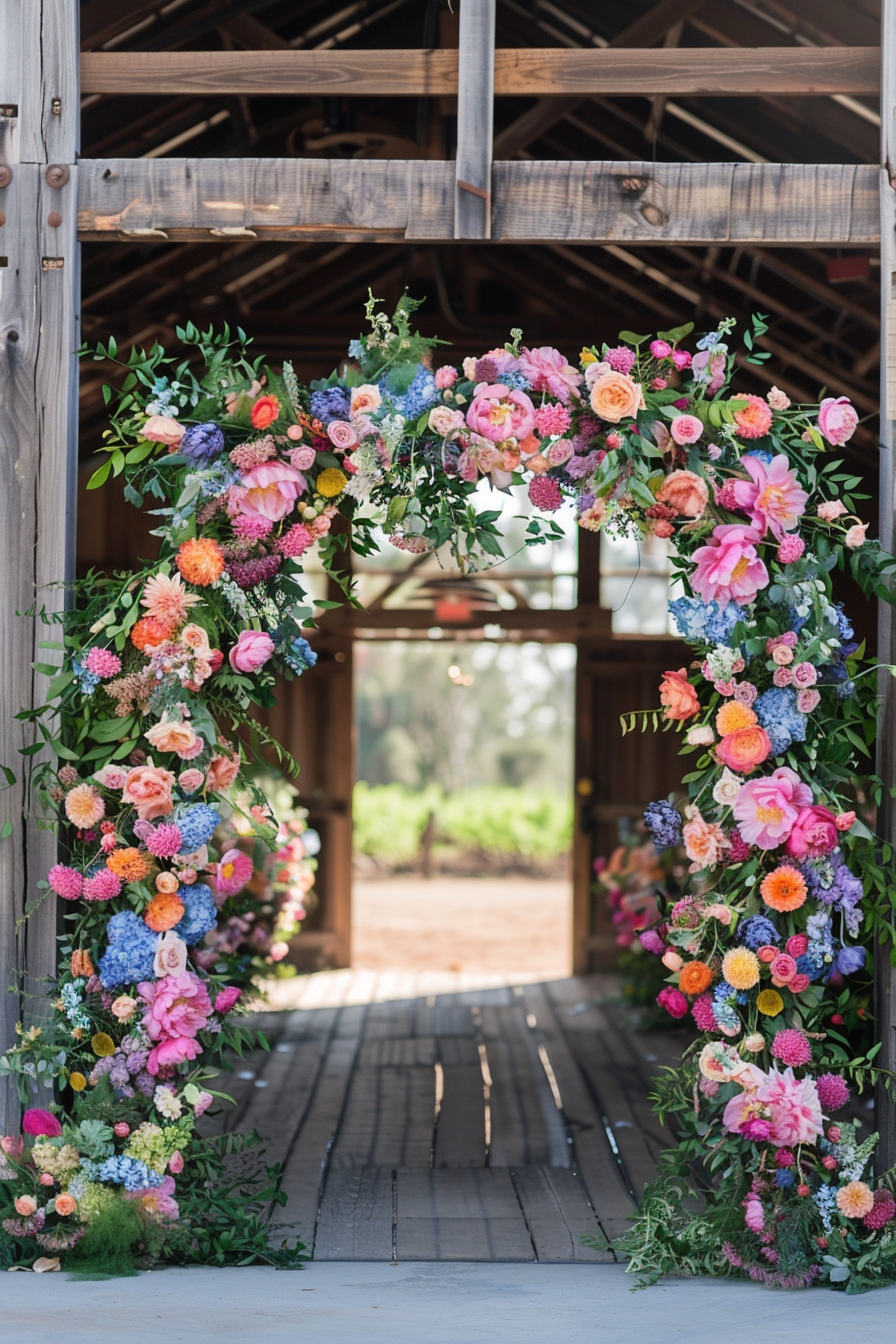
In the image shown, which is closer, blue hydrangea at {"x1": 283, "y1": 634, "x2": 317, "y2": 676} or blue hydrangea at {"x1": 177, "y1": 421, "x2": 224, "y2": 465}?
blue hydrangea at {"x1": 177, "y1": 421, "x2": 224, "y2": 465}

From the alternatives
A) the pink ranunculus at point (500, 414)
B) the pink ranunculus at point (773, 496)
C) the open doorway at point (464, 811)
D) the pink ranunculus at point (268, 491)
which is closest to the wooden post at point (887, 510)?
the pink ranunculus at point (773, 496)

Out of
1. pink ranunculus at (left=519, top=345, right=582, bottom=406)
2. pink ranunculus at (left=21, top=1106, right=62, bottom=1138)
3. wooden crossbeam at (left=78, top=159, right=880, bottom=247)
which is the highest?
wooden crossbeam at (left=78, top=159, right=880, bottom=247)

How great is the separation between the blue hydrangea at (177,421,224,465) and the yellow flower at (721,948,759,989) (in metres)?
1.72

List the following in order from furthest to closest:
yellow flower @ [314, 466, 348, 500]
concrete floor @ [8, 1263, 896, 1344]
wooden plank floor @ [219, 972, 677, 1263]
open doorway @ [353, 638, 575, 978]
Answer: open doorway @ [353, 638, 575, 978] → wooden plank floor @ [219, 972, 677, 1263] → yellow flower @ [314, 466, 348, 500] → concrete floor @ [8, 1263, 896, 1344]

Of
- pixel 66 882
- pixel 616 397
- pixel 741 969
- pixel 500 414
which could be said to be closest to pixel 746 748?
pixel 741 969

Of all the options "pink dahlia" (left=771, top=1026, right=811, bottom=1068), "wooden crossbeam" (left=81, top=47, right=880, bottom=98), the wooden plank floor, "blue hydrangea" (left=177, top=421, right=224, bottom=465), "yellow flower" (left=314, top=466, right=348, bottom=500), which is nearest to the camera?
"pink dahlia" (left=771, top=1026, right=811, bottom=1068)

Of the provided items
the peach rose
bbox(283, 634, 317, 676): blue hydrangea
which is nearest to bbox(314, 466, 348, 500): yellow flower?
bbox(283, 634, 317, 676): blue hydrangea

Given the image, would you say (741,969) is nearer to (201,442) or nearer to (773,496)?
(773,496)

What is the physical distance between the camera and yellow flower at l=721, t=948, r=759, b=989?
10.5 ft

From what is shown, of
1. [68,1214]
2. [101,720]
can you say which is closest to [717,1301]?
[68,1214]

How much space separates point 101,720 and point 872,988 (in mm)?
2061

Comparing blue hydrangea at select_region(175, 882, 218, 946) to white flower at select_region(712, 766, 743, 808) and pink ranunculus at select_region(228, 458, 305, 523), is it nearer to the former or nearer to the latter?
pink ranunculus at select_region(228, 458, 305, 523)

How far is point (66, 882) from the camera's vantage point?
10.7 feet

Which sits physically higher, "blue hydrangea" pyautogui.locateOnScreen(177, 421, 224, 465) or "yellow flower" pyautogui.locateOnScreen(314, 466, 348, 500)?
"blue hydrangea" pyautogui.locateOnScreen(177, 421, 224, 465)
